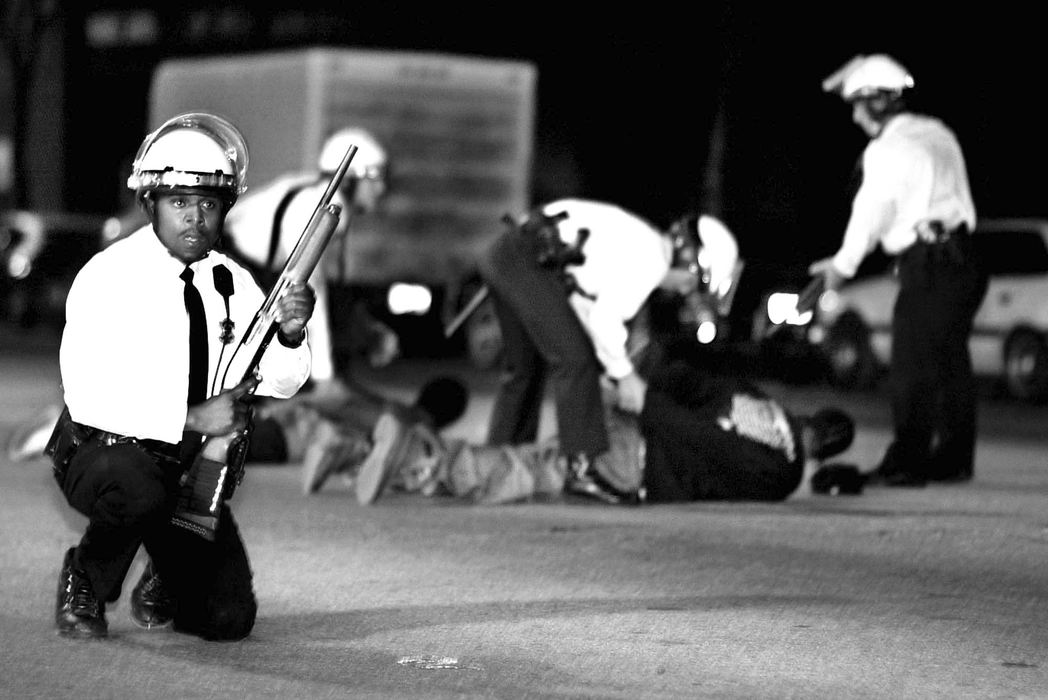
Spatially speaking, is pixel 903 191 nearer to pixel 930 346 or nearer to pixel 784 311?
pixel 930 346

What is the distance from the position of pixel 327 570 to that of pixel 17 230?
2278cm

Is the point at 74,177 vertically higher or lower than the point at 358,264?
lower

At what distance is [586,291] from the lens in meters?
9.69

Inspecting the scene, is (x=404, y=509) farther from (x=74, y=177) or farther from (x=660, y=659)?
(x=74, y=177)

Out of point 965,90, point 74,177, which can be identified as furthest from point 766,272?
point 74,177

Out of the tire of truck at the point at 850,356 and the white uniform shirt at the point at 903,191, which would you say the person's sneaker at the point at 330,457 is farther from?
the tire of truck at the point at 850,356

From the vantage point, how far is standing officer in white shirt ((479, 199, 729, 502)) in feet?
30.7

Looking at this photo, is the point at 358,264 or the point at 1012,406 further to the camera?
the point at 358,264

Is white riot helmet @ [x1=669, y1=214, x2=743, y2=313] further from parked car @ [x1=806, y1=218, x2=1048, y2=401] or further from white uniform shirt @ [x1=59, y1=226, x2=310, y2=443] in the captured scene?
parked car @ [x1=806, y1=218, x2=1048, y2=401]

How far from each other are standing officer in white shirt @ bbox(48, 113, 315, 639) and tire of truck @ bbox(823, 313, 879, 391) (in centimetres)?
1367

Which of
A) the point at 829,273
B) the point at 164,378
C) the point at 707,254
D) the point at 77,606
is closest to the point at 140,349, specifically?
the point at 164,378

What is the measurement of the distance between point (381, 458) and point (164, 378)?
353 cm

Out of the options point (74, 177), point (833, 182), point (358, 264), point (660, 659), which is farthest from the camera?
point (74, 177)

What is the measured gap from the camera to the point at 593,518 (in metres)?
9.26
